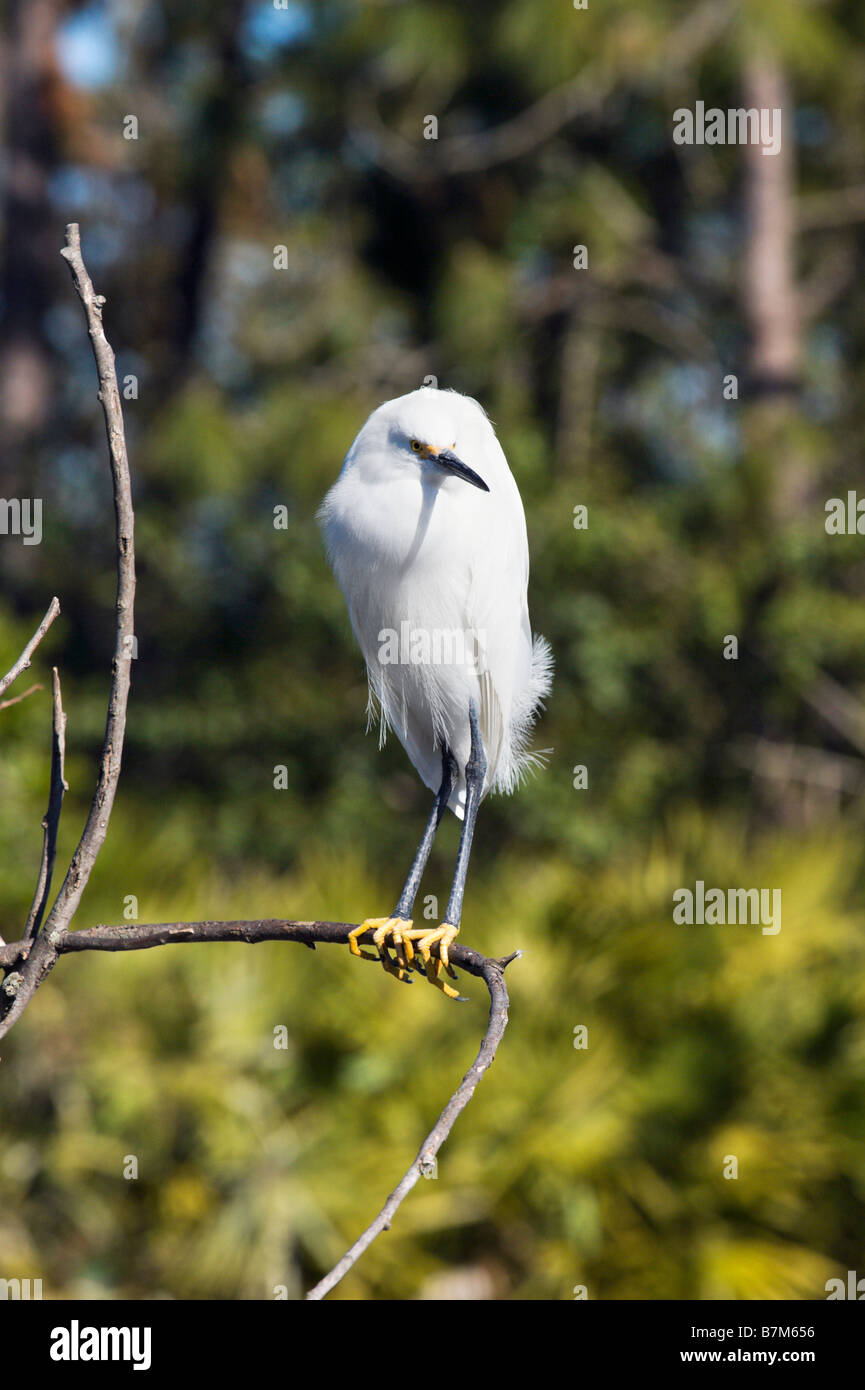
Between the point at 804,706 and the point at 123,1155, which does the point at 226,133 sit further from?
the point at 123,1155

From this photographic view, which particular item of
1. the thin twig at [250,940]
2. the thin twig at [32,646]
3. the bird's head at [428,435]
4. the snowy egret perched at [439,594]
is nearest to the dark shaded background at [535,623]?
the snowy egret perched at [439,594]

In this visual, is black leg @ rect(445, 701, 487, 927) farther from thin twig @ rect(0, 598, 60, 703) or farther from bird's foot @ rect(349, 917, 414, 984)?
thin twig @ rect(0, 598, 60, 703)

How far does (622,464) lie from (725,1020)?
4316mm

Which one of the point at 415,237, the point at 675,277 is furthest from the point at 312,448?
the point at 675,277

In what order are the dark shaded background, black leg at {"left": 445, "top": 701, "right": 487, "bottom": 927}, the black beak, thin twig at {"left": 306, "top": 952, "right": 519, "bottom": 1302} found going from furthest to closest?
the dark shaded background, black leg at {"left": 445, "top": 701, "right": 487, "bottom": 927}, the black beak, thin twig at {"left": 306, "top": 952, "right": 519, "bottom": 1302}

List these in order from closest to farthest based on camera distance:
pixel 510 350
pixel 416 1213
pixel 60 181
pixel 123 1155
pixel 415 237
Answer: pixel 416 1213
pixel 123 1155
pixel 510 350
pixel 415 237
pixel 60 181

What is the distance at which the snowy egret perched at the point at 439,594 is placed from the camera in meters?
1.68

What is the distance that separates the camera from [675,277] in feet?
26.9

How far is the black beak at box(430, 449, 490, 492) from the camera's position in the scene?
1.59m

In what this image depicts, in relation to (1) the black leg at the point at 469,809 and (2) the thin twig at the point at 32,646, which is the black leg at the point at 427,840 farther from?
(2) the thin twig at the point at 32,646

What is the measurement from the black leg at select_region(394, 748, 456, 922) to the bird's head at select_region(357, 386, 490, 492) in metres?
0.52

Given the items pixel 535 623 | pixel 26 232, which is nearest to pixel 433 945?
pixel 535 623

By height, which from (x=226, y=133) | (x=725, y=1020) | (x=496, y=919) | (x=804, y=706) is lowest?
(x=725, y=1020)

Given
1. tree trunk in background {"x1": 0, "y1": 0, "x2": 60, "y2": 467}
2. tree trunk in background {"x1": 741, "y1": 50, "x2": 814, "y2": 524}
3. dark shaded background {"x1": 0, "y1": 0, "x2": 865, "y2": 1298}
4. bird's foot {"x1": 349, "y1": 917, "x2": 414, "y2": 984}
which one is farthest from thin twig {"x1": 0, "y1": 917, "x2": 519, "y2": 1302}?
tree trunk in background {"x1": 0, "y1": 0, "x2": 60, "y2": 467}
